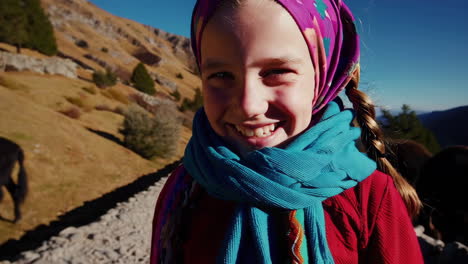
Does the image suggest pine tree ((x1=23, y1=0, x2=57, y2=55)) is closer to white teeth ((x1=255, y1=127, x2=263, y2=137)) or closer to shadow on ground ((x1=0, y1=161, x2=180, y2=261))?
shadow on ground ((x1=0, y1=161, x2=180, y2=261))

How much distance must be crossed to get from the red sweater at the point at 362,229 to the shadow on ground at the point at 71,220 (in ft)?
13.2

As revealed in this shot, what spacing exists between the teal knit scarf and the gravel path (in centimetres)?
372

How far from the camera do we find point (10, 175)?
197 inches

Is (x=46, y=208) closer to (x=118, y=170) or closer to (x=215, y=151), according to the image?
(x=118, y=170)

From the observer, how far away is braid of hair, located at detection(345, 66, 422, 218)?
1210 mm

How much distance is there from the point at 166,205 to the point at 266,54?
0.86m

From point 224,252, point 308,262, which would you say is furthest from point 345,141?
point 224,252

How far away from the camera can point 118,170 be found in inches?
338

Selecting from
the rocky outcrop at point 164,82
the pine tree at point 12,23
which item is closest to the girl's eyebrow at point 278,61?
the pine tree at point 12,23

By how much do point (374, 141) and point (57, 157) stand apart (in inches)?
324

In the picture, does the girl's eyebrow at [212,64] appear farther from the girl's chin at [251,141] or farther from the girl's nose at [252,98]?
the girl's chin at [251,141]

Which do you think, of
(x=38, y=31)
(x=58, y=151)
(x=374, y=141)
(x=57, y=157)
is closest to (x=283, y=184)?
(x=374, y=141)

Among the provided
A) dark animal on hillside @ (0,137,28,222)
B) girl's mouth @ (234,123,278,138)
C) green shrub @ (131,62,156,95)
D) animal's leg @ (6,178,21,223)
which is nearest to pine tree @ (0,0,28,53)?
green shrub @ (131,62,156,95)

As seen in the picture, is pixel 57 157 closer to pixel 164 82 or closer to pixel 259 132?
pixel 259 132
